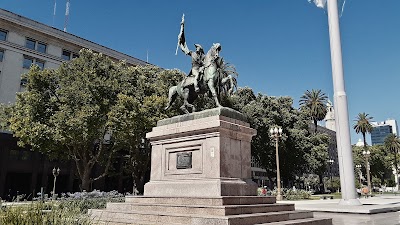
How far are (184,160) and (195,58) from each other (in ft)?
14.1

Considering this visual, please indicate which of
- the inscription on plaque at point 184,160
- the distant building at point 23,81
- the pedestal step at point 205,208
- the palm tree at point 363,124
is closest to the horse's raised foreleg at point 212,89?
the inscription on plaque at point 184,160

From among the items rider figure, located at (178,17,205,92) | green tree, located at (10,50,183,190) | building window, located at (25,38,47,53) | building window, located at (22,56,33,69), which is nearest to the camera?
rider figure, located at (178,17,205,92)

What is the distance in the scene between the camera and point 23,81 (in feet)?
133

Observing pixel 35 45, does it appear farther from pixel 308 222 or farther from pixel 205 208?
pixel 308 222

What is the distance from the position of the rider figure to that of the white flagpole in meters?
10.7

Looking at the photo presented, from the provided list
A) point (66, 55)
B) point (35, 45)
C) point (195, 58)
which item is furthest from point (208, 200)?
point (66, 55)

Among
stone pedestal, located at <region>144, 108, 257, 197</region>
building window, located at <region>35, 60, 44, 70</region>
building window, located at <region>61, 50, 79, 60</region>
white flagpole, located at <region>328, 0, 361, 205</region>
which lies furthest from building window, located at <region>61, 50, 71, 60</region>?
stone pedestal, located at <region>144, 108, 257, 197</region>

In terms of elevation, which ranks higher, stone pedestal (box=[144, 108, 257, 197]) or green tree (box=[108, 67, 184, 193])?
green tree (box=[108, 67, 184, 193])

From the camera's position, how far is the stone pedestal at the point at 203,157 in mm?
11250

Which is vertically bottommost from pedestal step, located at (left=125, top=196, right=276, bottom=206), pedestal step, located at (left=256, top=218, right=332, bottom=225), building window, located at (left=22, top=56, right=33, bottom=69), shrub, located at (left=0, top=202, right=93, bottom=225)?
pedestal step, located at (left=256, top=218, right=332, bottom=225)

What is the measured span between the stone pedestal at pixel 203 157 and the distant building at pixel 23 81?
3082cm

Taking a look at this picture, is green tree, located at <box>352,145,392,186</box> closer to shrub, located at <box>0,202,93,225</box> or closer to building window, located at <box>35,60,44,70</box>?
building window, located at <box>35,60,44,70</box>

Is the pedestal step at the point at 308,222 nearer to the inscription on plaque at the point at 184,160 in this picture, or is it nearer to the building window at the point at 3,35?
the inscription on plaque at the point at 184,160

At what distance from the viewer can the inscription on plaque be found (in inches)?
475
